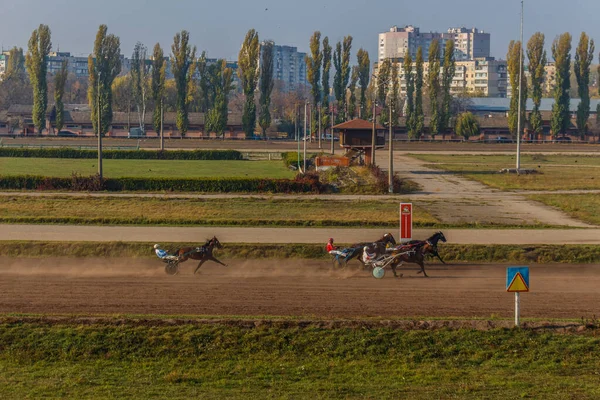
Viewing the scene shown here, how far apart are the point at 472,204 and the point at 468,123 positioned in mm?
59845

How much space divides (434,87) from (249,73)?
73.1 ft

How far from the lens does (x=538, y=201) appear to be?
120ft

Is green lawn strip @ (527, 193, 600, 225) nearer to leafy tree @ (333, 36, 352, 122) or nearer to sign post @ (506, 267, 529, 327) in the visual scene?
sign post @ (506, 267, 529, 327)

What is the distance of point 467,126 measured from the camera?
Result: 93.2 m

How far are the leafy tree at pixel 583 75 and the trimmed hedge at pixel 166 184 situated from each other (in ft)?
208

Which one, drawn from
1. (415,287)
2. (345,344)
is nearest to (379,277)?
(415,287)

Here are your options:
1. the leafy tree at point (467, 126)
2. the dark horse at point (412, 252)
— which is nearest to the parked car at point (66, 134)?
the leafy tree at point (467, 126)

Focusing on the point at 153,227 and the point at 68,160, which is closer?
the point at 153,227

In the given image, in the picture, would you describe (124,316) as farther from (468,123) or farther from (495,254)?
(468,123)

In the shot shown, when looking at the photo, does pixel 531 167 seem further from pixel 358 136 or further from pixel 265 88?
pixel 265 88

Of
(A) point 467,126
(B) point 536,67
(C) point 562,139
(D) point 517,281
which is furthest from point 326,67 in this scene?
(D) point 517,281

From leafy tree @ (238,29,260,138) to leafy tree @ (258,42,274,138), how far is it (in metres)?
1.31

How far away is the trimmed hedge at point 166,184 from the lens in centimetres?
3894

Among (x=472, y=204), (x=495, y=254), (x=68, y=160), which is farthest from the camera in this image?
(x=68, y=160)
